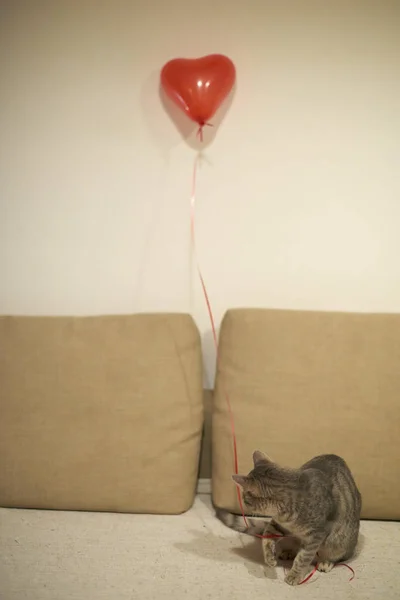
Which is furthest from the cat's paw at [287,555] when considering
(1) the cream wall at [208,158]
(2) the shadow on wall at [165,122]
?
(2) the shadow on wall at [165,122]

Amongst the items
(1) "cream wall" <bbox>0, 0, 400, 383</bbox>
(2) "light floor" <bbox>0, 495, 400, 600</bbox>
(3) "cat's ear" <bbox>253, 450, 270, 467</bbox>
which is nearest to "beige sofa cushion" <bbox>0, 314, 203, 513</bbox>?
(2) "light floor" <bbox>0, 495, 400, 600</bbox>

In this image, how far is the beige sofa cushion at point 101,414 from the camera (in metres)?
1.42

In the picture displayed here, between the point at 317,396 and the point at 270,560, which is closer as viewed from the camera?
the point at 270,560

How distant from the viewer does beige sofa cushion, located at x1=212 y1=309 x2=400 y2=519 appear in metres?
1.39

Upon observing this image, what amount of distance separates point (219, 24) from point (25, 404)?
1.35 m

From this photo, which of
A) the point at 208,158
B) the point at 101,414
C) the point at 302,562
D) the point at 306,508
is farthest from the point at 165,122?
the point at 302,562

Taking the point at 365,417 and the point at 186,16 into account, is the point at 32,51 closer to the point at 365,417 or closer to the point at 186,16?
the point at 186,16

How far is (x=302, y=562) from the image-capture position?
43.1 inches

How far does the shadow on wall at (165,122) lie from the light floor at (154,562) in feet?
3.73

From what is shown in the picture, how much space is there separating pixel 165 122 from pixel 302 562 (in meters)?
1.33

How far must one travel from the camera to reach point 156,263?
1648 millimetres

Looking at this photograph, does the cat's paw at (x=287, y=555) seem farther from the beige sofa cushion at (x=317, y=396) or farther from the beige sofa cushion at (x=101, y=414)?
the beige sofa cushion at (x=101, y=414)

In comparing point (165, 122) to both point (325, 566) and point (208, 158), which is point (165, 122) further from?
point (325, 566)

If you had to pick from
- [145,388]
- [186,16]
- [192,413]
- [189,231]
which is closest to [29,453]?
[145,388]
